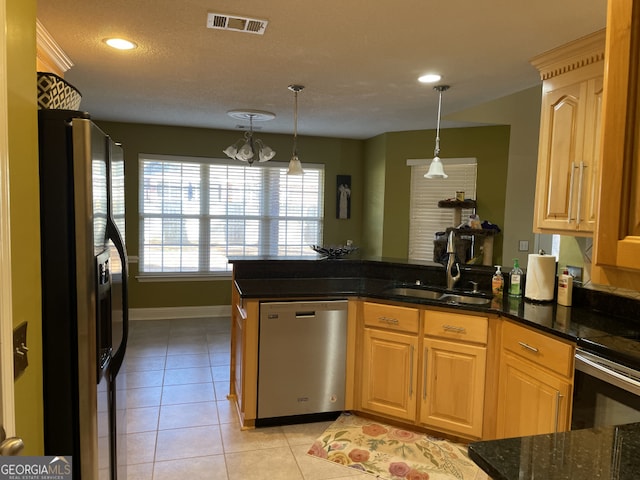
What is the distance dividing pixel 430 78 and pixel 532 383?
2126 mm

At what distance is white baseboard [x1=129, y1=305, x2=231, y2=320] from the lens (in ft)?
18.1

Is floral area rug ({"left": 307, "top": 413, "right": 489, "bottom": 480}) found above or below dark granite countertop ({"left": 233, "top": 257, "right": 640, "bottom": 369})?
below

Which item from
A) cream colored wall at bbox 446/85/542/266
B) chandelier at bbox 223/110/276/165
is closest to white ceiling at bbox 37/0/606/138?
chandelier at bbox 223/110/276/165

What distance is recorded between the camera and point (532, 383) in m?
2.28

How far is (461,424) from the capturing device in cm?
271

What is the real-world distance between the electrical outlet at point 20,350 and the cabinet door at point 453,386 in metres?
2.16

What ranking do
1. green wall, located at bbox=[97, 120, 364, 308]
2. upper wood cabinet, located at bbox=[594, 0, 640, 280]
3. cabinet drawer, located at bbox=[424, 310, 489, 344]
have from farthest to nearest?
green wall, located at bbox=[97, 120, 364, 308] < cabinet drawer, located at bbox=[424, 310, 489, 344] < upper wood cabinet, located at bbox=[594, 0, 640, 280]

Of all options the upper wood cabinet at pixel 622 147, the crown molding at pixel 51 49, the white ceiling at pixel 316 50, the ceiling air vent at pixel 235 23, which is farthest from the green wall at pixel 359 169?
the upper wood cabinet at pixel 622 147

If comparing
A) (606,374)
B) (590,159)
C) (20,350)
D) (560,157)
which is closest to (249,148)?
(560,157)

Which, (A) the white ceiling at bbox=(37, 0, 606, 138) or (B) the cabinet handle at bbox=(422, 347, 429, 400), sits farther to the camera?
(B) the cabinet handle at bbox=(422, 347, 429, 400)

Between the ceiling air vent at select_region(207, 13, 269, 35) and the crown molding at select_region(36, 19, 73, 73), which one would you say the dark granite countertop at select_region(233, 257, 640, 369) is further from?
the crown molding at select_region(36, 19, 73, 73)

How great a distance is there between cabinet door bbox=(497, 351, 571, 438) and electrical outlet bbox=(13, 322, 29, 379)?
2.16m

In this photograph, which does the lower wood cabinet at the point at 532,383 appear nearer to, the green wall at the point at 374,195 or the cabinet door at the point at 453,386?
the cabinet door at the point at 453,386

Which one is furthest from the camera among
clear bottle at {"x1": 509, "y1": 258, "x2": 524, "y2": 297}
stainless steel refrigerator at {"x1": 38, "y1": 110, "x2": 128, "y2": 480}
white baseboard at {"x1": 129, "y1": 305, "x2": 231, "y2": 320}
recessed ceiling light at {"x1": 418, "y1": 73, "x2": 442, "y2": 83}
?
white baseboard at {"x1": 129, "y1": 305, "x2": 231, "y2": 320}
